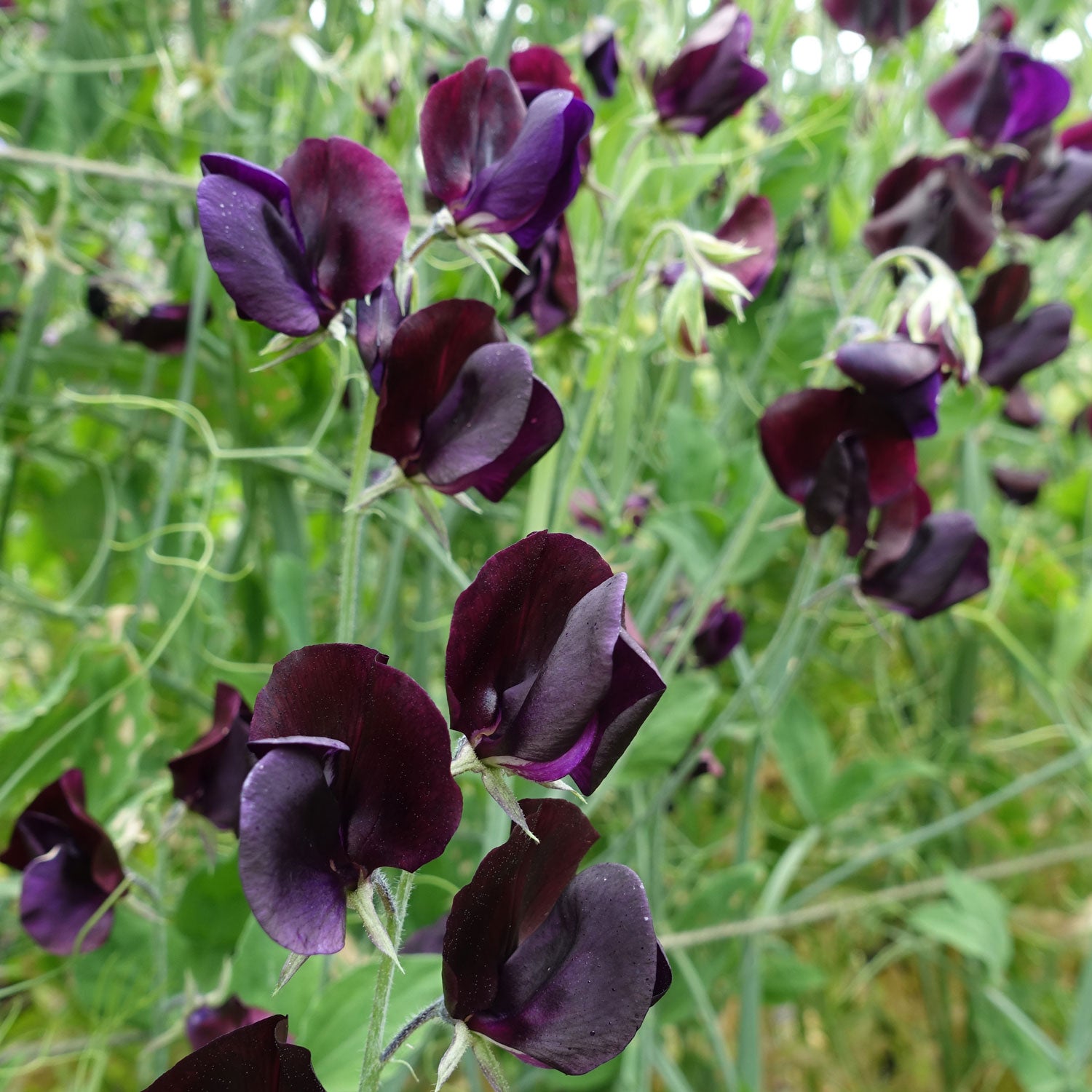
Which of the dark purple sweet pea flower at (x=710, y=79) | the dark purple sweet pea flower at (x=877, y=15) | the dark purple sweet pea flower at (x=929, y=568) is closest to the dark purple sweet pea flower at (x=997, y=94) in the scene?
the dark purple sweet pea flower at (x=877, y=15)

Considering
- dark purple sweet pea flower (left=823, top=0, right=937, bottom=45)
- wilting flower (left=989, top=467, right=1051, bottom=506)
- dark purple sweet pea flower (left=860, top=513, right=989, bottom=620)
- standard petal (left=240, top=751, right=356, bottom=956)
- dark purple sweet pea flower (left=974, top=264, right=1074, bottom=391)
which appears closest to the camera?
standard petal (left=240, top=751, right=356, bottom=956)

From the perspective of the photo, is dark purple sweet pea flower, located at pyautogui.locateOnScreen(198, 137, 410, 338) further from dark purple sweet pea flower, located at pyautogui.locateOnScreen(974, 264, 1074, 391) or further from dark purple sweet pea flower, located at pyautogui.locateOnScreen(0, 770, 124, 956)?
dark purple sweet pea flower, located at pyautogui.locateOnScreen(974, 264, 1074, 391)

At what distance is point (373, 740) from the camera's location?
0.31m

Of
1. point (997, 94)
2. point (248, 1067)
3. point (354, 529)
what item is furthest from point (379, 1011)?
point (997, 94)

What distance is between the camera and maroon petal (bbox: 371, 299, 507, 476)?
1.32 ft

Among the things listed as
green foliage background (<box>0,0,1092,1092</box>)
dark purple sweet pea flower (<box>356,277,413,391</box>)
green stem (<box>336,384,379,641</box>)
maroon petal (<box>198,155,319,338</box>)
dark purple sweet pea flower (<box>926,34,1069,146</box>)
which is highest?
dark purple sweet pea flower (<box>926,34,1069,146</box>)

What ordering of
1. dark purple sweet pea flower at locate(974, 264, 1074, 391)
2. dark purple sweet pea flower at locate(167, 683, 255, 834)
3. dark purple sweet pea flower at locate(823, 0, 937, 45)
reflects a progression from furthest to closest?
dark purple sweet pea flower at locate(823, 0, 937, 45) < dark purple sweet pea flower at locate(974, 264, 1074, 391) < dark purple sweet pea flower at locate(167, 683, 255, 834)

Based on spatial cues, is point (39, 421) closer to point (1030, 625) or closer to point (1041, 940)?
point (1030, 625)

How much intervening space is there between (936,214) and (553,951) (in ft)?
2.00

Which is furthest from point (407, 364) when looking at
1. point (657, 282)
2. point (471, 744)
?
point (657, 282)

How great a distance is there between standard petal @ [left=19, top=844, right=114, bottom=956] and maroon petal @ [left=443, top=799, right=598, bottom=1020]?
303 mm

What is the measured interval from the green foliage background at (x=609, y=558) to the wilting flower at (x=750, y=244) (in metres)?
0.05

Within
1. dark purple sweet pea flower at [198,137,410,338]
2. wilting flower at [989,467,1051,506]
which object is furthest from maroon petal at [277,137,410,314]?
wilting flower at [989,467,1051,506]

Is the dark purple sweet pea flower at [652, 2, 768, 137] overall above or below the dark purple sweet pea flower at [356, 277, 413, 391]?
above
